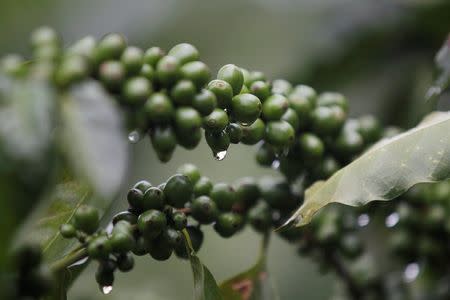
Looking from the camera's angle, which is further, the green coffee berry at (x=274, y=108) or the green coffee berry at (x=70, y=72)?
the green coffee berry at (x=274, y=108)

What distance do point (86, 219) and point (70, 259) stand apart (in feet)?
0.21

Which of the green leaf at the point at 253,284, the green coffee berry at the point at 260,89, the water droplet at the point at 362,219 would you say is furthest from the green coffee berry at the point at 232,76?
the water droplet at the point at 362,219

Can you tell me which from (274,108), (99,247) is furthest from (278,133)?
(99,247)

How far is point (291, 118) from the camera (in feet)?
4.58

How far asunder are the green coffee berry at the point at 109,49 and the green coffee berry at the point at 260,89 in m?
0.36

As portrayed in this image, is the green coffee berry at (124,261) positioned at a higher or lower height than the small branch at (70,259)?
lower

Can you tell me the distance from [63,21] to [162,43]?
386 millimetres

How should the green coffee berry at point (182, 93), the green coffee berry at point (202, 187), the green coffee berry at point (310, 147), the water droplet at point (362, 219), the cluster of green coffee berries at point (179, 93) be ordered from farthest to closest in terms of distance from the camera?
the water droplet at point (362, 219)
the green coffee berry at point (310, 147)
the green coffee berry at point (202, 187)
the green coffee berry at point (182, 93)
the cluster of green coffee berries at point (179, 93)

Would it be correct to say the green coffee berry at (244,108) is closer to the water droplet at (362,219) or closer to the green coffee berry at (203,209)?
the green coffee berry at (203,209)

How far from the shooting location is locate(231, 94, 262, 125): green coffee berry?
119 centimetres

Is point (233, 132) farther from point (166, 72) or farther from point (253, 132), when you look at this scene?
point (166, 72)

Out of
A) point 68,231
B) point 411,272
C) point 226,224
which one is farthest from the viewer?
point 411,272

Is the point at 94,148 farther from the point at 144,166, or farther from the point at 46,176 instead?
the point at 144,166

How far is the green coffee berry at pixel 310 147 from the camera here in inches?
58.4
